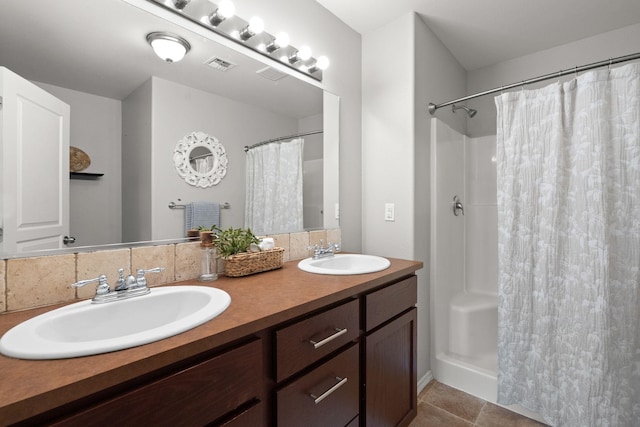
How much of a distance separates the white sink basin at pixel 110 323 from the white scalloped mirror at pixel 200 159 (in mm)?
496

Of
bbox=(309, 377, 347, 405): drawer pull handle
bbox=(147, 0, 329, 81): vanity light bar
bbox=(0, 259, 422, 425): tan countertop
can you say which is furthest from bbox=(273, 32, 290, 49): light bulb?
bbox=(309, 377, 347, 405): drawer pull handle

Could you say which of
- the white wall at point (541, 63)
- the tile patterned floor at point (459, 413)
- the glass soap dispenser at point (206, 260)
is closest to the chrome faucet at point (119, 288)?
the glass soap dispenser at point (206, 260)

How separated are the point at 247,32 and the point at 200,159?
67 cm

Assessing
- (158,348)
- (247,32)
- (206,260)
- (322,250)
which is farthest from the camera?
(322,250)

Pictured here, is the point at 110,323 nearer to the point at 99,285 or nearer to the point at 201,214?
the point at 99,285

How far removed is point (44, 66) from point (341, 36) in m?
1.62

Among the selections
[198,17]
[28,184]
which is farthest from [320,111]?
[28,184]

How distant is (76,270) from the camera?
97cm

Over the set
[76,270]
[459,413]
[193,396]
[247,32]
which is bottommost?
[459,413]

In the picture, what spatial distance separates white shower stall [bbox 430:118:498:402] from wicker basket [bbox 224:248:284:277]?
121 cm

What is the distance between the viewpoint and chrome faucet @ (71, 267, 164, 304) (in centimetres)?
90

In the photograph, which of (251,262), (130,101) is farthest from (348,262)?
(130,101)

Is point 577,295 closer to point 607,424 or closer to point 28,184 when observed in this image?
point 607,424

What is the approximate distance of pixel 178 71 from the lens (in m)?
1.25
